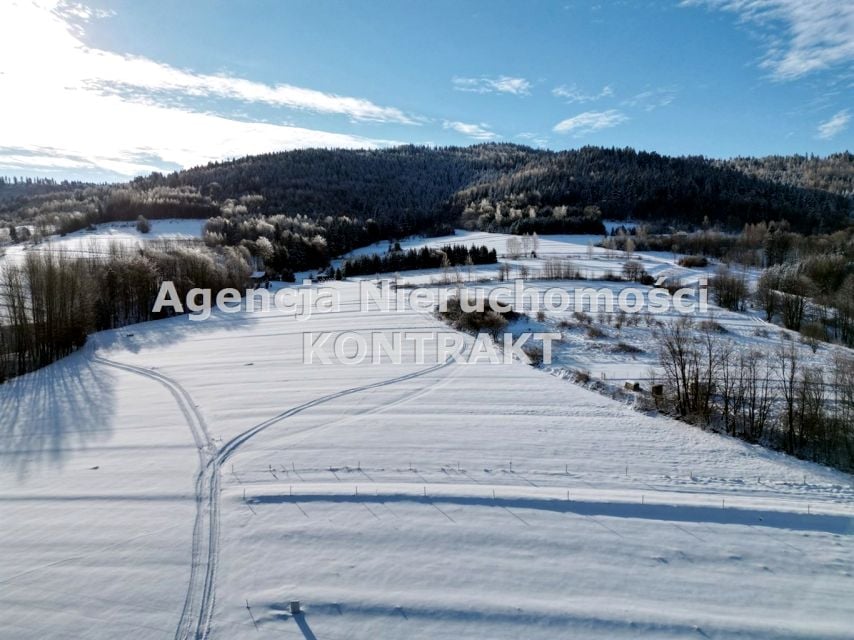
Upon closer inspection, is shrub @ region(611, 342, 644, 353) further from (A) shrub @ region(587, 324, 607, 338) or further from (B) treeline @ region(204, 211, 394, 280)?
(B) treeline @ region(204, 211, 394, 280)

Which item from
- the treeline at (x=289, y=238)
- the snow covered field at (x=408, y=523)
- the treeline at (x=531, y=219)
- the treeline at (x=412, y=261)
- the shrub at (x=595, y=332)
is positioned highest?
the treeline at (x=531, y=219)

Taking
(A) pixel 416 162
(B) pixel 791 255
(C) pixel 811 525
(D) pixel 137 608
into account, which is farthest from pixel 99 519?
(A) pixel 416 162

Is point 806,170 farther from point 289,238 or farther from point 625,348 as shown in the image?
point 625,348

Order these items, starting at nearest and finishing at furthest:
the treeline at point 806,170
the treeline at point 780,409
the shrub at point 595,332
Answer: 1. the treeline at point 780,409
2. the shrub at point 595,332
3. the treeline at point 806,170

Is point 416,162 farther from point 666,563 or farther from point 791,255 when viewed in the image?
point 666,563

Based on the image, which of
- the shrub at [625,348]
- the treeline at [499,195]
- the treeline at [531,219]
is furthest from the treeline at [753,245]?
the shrub at [625,348]

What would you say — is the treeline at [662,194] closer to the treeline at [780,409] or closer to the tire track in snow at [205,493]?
the treeline at [780,409]

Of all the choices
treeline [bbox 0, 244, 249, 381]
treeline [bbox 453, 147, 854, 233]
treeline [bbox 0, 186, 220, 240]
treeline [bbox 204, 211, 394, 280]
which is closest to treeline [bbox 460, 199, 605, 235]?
treeline [bbox 453, 147, 854, 233]
